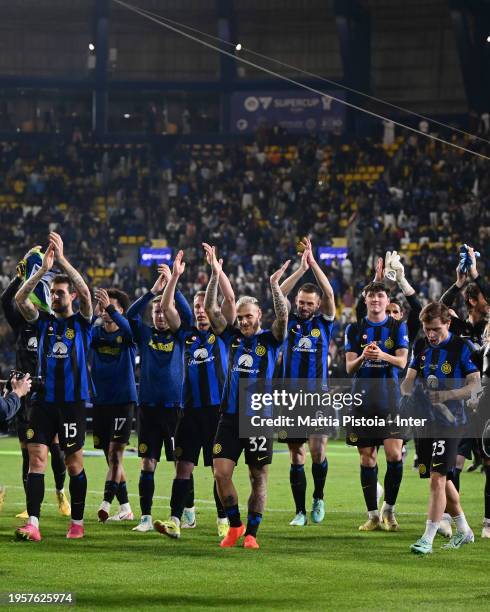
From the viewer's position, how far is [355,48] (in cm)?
4391

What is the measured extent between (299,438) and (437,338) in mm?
2465

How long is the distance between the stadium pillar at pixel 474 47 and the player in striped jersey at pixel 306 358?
28661mm

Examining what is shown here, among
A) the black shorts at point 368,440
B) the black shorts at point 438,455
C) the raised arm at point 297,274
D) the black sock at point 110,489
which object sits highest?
the raised arm at point 297,274

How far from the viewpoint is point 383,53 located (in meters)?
45.5

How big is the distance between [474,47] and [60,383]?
3255 centimetres

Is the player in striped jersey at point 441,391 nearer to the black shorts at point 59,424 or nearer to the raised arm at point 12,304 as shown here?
the black shorts at point 59,424

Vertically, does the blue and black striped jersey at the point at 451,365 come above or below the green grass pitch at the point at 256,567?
above

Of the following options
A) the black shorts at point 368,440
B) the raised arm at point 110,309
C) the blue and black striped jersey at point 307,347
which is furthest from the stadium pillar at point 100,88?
the black shorts at point 368,440

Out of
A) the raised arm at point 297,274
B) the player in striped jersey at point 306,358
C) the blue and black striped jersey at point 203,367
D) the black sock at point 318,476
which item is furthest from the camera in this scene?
the black sock at point 318,476

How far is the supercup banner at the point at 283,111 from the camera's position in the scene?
44938 millimetres

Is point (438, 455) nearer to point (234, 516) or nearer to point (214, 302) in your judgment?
point (234, 516)

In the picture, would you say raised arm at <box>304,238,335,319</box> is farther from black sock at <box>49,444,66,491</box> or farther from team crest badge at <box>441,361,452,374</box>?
black sock at <box>49,444,66,491</box>

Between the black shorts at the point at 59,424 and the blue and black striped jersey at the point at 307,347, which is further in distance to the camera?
A: the blue and black striped jersey at the point at 307,347

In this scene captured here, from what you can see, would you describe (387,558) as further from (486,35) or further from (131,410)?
(486,35)
